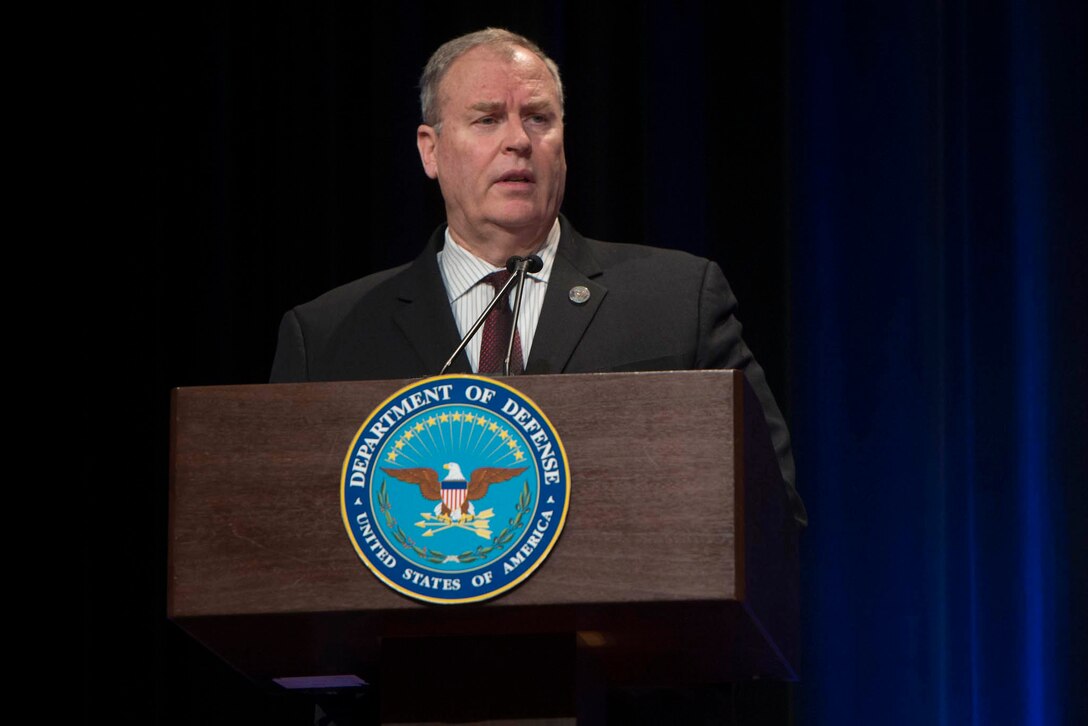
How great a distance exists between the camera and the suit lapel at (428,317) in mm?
2311

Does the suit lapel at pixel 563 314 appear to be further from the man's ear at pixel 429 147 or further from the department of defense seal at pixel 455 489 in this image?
the department of defense seal at pixel 455 489

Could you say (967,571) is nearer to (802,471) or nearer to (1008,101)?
(802,471)

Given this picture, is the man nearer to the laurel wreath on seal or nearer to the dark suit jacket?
the dark suit jacket

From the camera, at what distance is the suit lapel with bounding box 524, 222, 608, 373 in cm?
223

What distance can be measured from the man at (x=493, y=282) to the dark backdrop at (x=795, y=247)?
1.01 metres

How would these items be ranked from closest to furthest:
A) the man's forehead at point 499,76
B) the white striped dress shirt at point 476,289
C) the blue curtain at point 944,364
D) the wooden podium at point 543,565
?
the wooden podium at point 543,565, the white striped dress shirt at point 476,289, the man's forehead at point 499,76, the blue curtain at point 944,364

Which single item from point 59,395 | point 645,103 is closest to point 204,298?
point 59,395

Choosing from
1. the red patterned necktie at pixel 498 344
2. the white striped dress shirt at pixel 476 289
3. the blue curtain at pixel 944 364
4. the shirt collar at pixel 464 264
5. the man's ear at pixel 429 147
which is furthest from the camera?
the blue curtain at pixel 944 364

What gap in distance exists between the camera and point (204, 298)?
3740mm

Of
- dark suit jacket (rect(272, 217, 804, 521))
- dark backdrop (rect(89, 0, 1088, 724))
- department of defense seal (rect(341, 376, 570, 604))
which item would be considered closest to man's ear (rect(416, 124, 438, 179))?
dark suit jacket (rect(272, 217, 804, 521))

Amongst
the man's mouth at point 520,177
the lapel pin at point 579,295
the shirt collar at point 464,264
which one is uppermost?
the man's mouth at point 520,177

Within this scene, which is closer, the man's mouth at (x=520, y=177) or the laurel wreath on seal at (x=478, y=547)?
the laurel wreath on seal at (x=478, y=547)

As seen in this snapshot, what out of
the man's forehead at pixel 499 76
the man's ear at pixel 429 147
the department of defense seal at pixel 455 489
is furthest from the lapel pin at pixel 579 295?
the department of defense seal at pixel 455 489

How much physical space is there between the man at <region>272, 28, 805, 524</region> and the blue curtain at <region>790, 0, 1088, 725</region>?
103 centimetres
